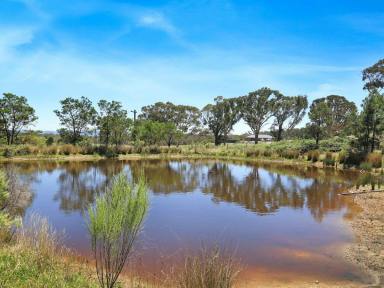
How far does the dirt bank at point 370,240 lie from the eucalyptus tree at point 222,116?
52.6 meters

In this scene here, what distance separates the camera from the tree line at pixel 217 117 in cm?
3341

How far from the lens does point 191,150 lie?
164 feet

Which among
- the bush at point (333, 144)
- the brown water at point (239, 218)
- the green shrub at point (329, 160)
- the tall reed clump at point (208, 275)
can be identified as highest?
the bush at point (333, 144)

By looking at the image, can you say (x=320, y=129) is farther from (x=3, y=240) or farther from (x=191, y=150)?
(x=3, y=240)

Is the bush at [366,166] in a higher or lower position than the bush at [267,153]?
lower

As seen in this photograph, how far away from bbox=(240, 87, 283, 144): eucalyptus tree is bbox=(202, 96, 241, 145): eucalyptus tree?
1678 millimetres

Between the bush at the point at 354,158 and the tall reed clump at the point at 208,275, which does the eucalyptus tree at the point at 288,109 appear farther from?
the tall reed clump at the point at 208,275

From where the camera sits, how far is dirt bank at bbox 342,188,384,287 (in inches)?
323

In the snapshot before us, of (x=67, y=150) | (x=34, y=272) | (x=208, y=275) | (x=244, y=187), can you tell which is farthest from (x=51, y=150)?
(x=208, y=275)

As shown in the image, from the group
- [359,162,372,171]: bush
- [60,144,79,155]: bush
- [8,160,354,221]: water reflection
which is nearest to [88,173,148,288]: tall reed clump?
[8,160,354,221]: water reflection

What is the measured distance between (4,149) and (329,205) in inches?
1266

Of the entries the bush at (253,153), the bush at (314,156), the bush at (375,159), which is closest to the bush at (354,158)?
the bush at (375,159)

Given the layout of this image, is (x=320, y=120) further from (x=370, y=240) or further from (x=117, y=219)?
(x=117, y=219)

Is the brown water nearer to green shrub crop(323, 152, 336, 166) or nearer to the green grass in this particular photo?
the green grass
